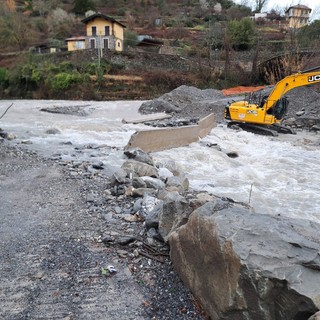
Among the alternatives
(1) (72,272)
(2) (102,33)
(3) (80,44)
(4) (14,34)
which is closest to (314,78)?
(1) (72,272)

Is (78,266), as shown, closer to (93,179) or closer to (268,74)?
(93,179)

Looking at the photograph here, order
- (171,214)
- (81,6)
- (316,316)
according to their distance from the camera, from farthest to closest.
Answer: (81,6)
(171,214)
(316,316)

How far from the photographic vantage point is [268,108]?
14.3 metres

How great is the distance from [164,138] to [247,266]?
948 cm

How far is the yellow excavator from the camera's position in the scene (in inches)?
532

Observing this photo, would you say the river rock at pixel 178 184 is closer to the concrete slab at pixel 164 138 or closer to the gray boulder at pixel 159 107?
the concrete slab at pixel 164 138

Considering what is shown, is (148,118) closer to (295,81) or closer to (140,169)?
(295,81)

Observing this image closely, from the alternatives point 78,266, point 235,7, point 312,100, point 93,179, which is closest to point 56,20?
point 235,7

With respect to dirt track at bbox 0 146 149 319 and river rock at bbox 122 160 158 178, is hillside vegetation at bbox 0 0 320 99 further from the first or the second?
dirt track at bbox 0 146 149 319

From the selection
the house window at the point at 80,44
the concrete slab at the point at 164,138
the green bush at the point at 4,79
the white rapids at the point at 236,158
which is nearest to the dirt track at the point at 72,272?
the white rapids at the point at 236,158

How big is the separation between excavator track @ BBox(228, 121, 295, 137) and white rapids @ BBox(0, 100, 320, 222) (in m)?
0.35

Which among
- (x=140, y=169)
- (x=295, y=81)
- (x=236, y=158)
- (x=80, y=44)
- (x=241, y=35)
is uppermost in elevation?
(x=241, y=35)

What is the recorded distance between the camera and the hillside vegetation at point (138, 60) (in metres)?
32.4

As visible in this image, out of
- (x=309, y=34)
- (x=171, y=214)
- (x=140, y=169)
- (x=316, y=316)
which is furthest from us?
(x=309, y=34)
